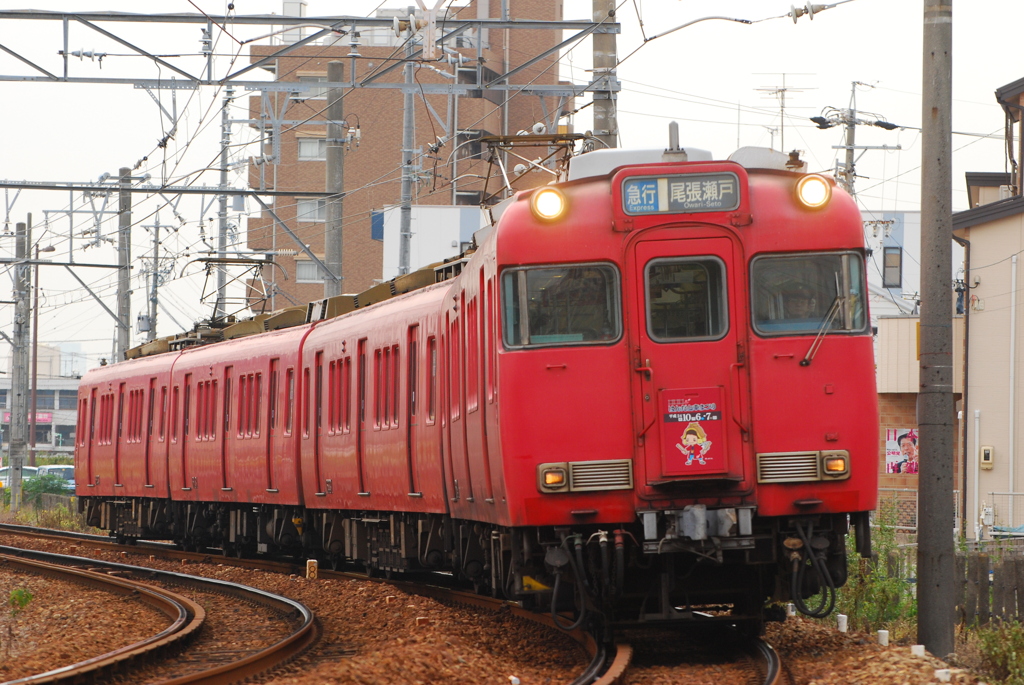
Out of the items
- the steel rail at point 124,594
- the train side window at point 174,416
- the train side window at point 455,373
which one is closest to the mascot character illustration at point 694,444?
the train side window at point 455,373

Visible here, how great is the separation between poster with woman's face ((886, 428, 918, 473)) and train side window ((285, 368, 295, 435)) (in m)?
18.1

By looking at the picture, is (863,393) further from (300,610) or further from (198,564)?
(198,564)

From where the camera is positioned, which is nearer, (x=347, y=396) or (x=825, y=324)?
(x=825, y=324)

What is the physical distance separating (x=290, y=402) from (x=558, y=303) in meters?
9.34

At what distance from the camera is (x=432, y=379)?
41.2ft

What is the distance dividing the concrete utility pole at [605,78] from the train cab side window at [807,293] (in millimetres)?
5842

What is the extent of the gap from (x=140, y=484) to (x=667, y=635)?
50.2ft

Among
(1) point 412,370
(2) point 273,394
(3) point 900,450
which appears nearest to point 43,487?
(3) point 900,450

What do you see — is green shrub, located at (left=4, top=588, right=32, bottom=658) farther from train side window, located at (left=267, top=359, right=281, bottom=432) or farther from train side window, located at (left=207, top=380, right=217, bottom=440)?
train side window, located at (left=207, top=380, right=217, bottom=440)

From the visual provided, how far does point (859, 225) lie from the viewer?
9.01 meters

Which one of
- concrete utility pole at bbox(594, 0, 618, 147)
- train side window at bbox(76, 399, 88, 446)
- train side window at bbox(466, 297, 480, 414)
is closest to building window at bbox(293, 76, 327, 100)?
concrete utility pole at bbox(594, 0, 618, 147)

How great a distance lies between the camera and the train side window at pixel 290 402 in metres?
17.5

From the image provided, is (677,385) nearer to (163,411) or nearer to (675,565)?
(675,565)

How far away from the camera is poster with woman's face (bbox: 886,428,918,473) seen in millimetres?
31781
